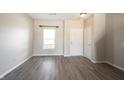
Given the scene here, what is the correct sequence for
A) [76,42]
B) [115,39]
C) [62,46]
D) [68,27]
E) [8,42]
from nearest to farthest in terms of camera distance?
[8,42] → [115,39] → [68,27] → [76,42] → [62,46]

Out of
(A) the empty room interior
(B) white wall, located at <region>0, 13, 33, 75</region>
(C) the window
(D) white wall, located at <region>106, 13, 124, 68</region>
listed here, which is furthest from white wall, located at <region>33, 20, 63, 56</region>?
(D) white wall, located at <region>106, 13, 124, 68</region>

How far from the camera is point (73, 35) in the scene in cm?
782

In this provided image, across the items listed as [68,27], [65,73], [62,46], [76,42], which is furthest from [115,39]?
[62,46]

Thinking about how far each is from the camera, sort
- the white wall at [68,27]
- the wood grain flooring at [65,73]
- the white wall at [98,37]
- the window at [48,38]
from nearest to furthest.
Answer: the wood grain flooring at [65,73]
the white wall at [98,37]
the white wall at [68,27]
the window at [48,38]

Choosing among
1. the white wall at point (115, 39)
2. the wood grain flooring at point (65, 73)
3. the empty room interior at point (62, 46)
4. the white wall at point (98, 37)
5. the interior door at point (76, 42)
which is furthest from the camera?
the interior door at point (76, 42)

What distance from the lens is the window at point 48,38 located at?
803 cm

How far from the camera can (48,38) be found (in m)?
8.11

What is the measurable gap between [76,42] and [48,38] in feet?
6.61

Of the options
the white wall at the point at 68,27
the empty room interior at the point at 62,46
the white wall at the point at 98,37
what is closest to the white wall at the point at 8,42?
the empty room interior at the point at 62,46

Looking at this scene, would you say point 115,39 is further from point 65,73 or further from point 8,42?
point 8,42

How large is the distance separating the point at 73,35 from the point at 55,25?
1.46 m

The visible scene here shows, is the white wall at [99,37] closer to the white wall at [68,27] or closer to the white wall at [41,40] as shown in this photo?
the white wall at [68,27]

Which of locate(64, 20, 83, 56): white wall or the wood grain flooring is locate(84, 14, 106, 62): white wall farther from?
locate(64, 20, 83, 56): white wall
